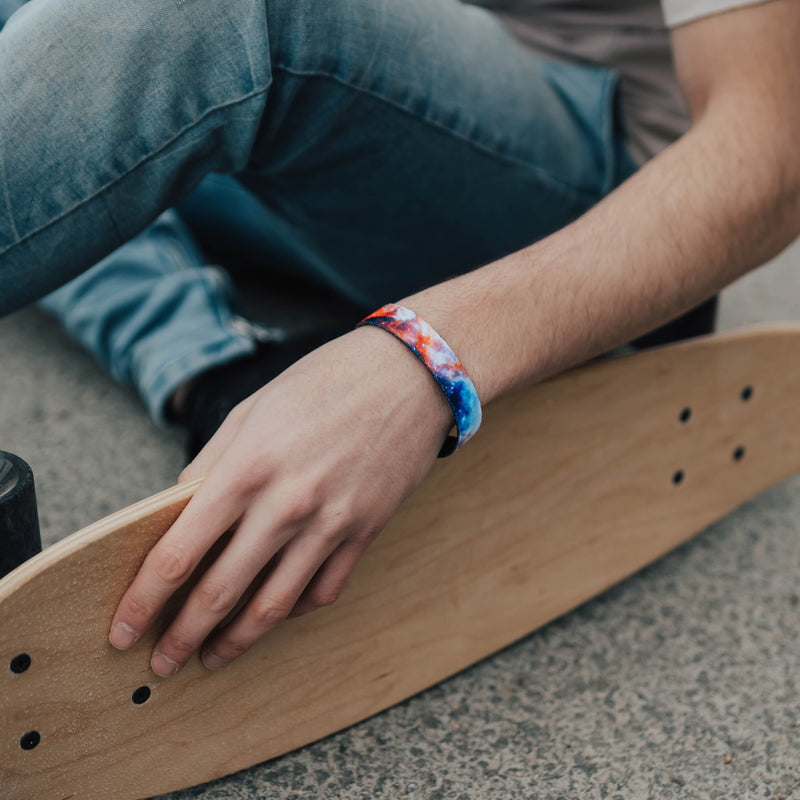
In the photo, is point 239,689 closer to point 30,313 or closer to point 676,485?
point 676,485

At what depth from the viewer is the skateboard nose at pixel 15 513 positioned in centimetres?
49

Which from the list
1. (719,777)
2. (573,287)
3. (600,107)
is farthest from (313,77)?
(719,777)

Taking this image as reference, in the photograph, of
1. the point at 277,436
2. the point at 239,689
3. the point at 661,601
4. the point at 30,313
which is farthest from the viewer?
the point at 30,313

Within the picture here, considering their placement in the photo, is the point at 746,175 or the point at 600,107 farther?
the point at 600,107

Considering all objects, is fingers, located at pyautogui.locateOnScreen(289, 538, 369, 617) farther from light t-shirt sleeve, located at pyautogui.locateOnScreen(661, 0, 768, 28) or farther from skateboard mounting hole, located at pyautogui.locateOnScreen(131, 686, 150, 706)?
light t-shirt sleeve, located at pyautogui.locateOnScreen(661, 0, 768, 28)

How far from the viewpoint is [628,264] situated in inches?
23.7

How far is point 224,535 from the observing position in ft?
1.66

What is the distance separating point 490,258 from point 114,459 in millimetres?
482

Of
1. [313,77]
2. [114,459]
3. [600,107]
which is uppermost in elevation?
[313,77]

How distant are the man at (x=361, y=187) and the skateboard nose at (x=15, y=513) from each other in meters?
0.08

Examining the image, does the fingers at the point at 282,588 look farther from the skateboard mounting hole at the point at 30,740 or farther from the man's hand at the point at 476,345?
the skateboard mounting hole at the point at 30,740

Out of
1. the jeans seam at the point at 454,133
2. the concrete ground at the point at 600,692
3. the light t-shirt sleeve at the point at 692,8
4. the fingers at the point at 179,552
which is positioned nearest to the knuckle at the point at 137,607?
the fingers at the point at 179,552

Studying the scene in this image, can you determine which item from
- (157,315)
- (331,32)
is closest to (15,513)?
(331,32)

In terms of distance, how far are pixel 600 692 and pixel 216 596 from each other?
39cm
